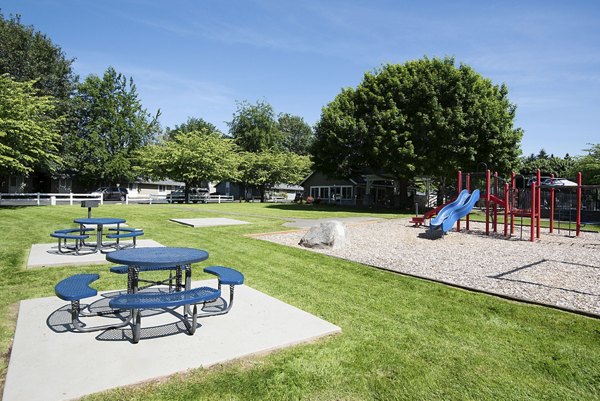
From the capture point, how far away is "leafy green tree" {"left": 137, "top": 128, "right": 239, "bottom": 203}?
136ft

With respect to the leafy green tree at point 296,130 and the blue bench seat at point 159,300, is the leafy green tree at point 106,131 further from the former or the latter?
the leafy green tree at point 296,130

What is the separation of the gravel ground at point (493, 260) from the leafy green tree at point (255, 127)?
59193 millimetres

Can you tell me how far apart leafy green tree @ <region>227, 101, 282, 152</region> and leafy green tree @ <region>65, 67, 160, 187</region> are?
24.4 metres

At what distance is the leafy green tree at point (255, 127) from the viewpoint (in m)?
73.9

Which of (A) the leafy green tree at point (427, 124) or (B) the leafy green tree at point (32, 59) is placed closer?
(A) the leafy green tree at point (427, 124)

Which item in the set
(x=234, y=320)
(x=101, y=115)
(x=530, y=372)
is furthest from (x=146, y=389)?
(x=101, y=115)

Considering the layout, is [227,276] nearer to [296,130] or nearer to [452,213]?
[452,213]

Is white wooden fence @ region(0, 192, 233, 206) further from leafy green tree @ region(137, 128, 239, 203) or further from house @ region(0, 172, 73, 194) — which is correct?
house @ region(0, 172, 73, 194)

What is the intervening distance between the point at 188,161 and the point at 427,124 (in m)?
23.9

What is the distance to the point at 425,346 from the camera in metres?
4.54

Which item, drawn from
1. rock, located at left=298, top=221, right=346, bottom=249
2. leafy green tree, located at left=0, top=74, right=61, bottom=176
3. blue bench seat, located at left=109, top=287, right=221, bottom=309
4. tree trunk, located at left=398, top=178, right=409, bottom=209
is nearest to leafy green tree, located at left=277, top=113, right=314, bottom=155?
tree trunk, located at left=398, top=178, right=409, bottom=209

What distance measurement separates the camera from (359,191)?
46.1 metres

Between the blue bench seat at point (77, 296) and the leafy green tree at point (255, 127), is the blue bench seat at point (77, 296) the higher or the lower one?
the lower one

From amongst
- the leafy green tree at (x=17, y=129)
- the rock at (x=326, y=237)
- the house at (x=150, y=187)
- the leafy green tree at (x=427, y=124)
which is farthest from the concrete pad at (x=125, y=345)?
the house at (x=150, y=187)
